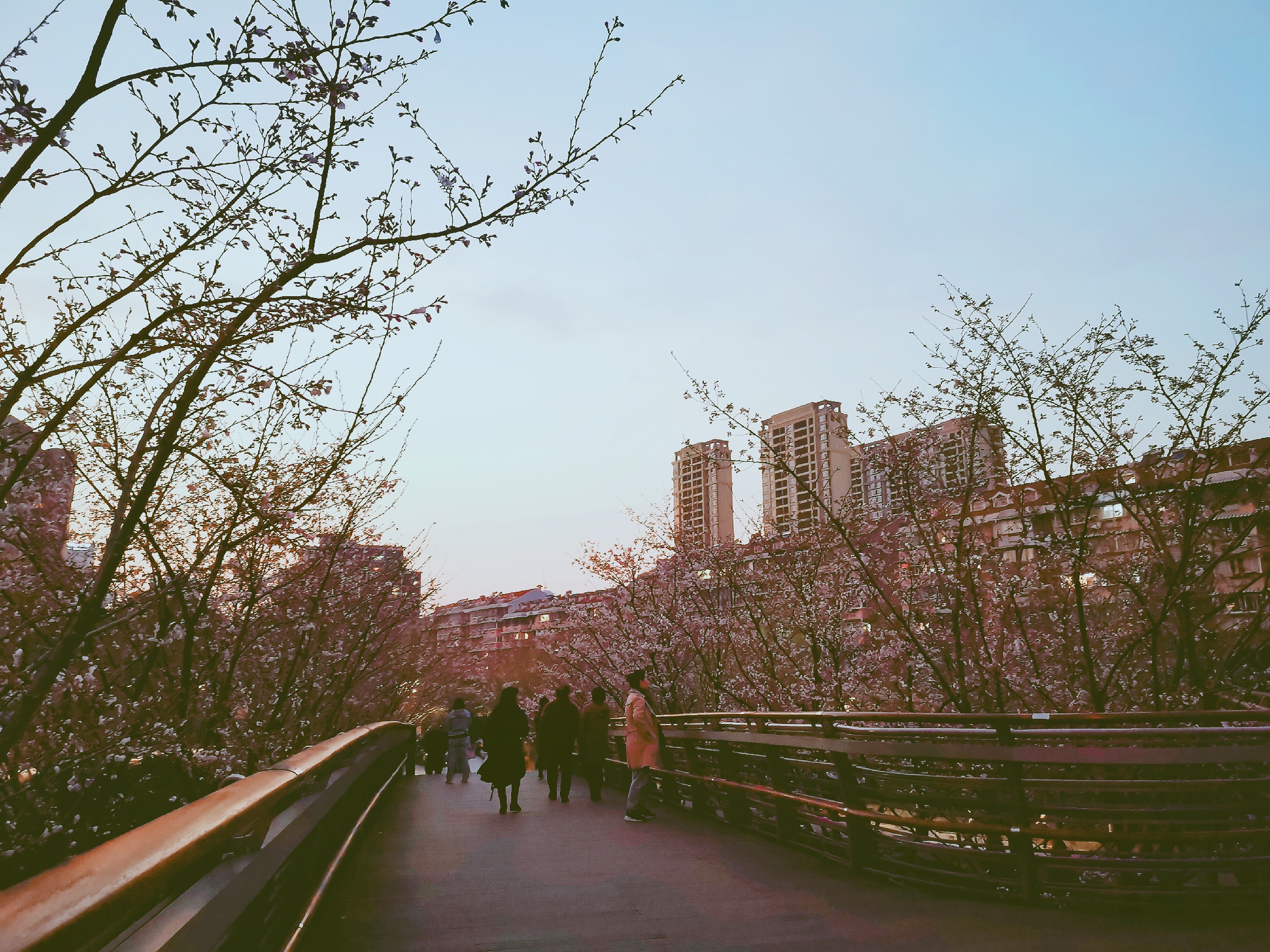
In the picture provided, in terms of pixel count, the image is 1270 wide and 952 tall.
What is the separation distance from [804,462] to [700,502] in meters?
13.0

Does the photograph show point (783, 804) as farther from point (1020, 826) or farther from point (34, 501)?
point (34, 501)

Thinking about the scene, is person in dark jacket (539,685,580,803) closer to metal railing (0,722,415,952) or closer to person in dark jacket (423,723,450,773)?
metal railing (0,722,415,952)

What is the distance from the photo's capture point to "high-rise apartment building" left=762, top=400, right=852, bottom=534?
1236 cm

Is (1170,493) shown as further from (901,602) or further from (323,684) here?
(323,684)

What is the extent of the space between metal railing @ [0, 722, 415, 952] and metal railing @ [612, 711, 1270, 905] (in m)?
3.15

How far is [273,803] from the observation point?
3125 mm

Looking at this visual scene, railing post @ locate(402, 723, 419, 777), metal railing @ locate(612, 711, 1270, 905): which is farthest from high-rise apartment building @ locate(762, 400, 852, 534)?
railing post @ locate(402, 723, 419, 777)

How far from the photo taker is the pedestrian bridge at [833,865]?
11.6 ft

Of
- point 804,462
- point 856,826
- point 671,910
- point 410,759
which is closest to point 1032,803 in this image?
point 856,826

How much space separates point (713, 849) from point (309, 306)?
513cm

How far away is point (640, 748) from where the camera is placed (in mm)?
10258

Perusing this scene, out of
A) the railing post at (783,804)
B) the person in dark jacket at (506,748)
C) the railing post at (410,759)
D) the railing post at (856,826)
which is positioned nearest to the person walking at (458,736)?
the railing post at (410,759)

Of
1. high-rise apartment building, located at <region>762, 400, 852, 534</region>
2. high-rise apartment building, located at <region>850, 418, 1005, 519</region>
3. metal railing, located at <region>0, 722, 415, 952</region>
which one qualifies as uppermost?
high-rise apartment building, located at <region>762, 400, 852, 534</region>

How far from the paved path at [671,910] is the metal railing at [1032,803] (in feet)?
0.83
